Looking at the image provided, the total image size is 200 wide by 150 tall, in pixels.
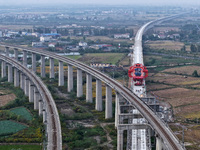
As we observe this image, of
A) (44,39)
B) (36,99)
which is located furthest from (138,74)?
(44,39)

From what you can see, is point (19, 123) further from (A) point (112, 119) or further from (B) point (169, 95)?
(B) point (169, 95)

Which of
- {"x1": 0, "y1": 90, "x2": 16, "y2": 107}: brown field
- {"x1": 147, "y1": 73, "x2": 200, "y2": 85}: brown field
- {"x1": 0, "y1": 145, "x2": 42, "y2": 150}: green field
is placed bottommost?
{"x1": 0, "y1": 145, "x2": 42, "y2": 150}: green field

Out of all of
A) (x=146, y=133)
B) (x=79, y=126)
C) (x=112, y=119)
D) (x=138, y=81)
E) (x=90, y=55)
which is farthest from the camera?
(x=90, y=55)

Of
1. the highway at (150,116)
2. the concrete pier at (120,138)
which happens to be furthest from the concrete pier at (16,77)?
the concrete pier at (120,138)

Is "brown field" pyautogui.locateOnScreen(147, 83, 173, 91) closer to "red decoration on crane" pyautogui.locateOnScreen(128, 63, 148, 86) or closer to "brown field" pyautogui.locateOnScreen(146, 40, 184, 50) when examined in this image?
"red decoration on crane" pyautogui.locateOnScreen(128, 63, 148, 86)

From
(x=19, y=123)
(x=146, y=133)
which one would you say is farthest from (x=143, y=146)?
(x=19, y=123)

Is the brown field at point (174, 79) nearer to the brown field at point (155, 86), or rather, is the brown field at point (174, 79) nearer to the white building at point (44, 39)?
the brown field at point (155, 86)

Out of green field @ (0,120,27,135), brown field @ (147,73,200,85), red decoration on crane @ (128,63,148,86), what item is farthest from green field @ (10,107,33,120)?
brown field @ (147,73,200,85)
